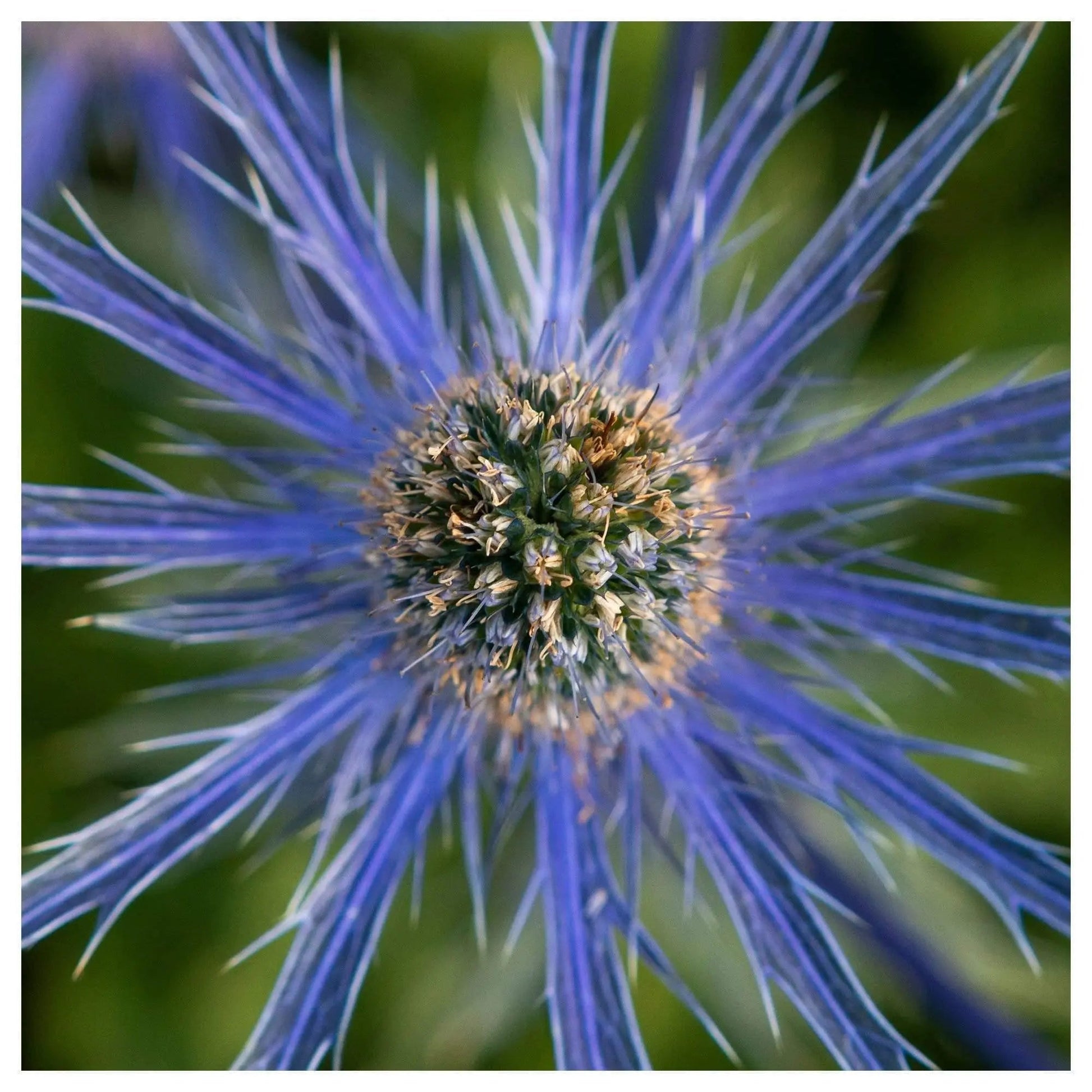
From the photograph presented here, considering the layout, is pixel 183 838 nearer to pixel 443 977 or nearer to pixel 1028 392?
pixel 443 977

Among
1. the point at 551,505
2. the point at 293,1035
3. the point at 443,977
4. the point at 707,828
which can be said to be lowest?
the point at 443,977

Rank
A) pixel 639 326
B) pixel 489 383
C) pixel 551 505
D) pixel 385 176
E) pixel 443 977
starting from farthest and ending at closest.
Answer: pixel 385 176
pixel 443 977
pixel 639 326
pixel 489 383
pixel 551 505

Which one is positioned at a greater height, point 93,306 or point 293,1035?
point 93,306

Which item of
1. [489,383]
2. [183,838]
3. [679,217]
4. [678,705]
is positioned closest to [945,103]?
[679,217]

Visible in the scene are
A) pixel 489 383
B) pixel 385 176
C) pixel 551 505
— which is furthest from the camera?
pixel 385 176

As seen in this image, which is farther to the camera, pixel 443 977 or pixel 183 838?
pixel 443 977
